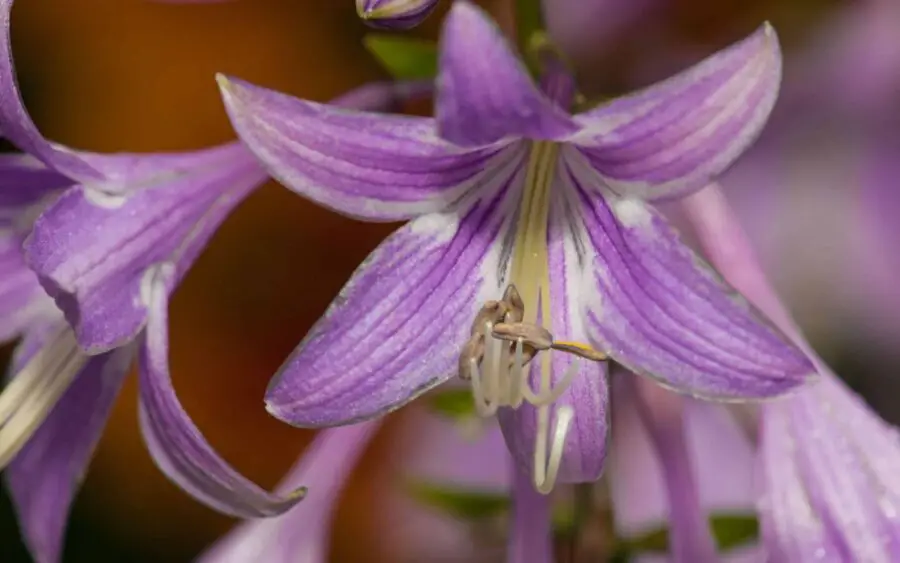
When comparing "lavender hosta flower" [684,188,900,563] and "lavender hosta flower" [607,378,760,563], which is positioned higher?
"lavender hosta flower" [684,188,900,563]

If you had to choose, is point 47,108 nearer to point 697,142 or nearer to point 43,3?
point 43,3

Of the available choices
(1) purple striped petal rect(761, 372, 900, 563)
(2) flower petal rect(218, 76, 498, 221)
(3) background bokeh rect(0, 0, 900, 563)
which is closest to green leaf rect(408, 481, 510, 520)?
(1) purple striped petal rect(761, 372, 900, 563)

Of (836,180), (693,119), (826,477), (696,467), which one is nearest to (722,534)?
(696,467)

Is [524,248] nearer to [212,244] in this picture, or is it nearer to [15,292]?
[15,292]

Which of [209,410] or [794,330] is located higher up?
[794,330]

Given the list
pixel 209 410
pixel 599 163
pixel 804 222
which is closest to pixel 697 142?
pixel 599 163

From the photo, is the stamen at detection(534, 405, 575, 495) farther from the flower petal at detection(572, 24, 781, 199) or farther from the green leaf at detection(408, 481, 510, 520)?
the green leaf at detection(408, 481, 510, 520)
